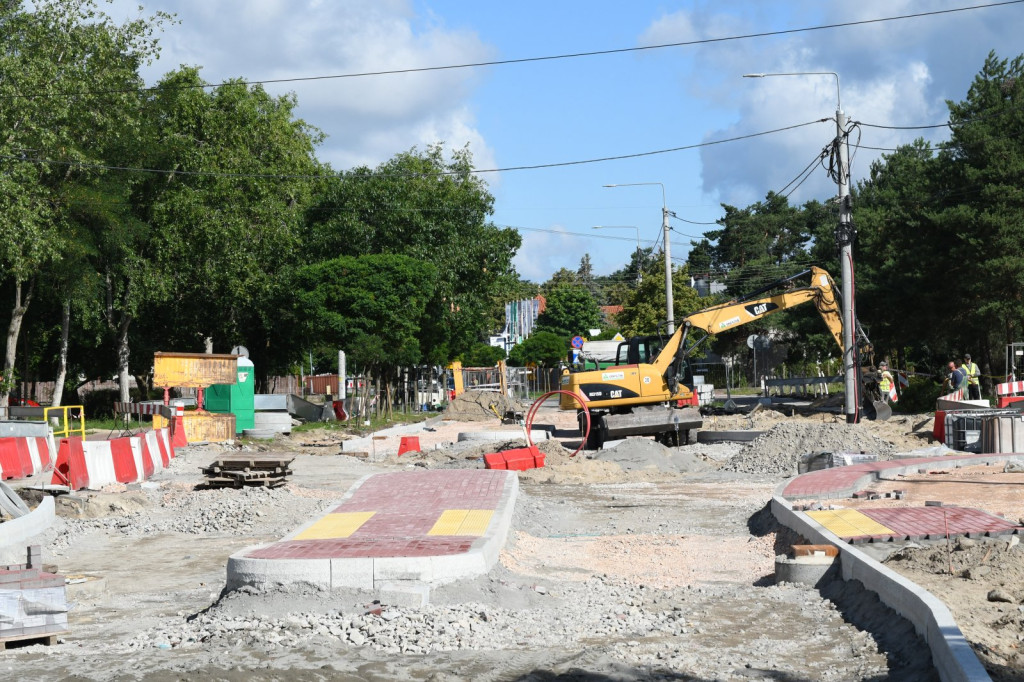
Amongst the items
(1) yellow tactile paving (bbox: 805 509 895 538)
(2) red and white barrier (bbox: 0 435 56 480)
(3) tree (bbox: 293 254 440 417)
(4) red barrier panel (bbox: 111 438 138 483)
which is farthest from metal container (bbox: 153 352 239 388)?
(1) yellow tactile paving (bbox: 805 509 895 538)

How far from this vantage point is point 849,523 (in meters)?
10.6

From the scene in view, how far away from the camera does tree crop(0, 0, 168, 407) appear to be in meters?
30.3

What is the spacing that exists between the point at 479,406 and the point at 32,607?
3752 centimetres

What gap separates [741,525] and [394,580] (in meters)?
6.47

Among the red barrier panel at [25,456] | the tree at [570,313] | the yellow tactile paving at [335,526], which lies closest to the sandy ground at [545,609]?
the yellow tactile paving at [335,526]

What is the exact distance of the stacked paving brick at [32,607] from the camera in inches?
309

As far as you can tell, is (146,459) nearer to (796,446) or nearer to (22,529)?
(22,529)

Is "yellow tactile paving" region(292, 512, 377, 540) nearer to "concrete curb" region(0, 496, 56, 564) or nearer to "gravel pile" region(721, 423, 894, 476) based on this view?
"concrete curb" region(0, 496, 56, 564)

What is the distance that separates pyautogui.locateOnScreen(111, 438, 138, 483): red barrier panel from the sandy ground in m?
3.32

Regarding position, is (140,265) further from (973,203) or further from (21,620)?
(21,620)

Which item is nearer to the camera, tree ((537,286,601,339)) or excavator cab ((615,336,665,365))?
excavator cab ((615,336,665,365))

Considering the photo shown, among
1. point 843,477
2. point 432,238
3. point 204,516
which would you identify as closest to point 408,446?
point 204,516

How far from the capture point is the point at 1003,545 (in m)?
8.65

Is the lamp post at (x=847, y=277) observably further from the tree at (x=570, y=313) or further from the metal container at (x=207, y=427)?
the tree at (x=570, y=313)
